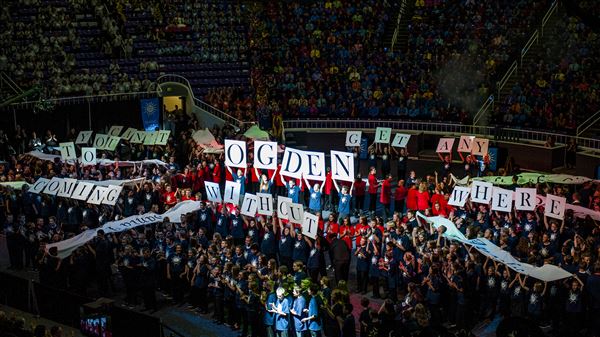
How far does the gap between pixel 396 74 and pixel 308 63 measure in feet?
12.9

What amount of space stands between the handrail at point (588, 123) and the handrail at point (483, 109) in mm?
4113

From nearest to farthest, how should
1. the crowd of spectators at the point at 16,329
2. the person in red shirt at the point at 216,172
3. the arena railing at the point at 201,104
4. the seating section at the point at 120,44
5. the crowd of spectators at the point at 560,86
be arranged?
the crowd of spectators at the point at 16,329, the person in red shirt at the point at 216,172, the crowd of spectators at the point at 560,86, the arena railing at the point at 201,104, the seating section at the point at 120,44

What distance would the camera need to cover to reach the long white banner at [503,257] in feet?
54.5

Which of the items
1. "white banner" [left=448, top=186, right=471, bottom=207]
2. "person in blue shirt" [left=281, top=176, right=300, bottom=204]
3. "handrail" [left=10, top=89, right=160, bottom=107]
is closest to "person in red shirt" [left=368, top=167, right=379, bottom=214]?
"person in blue shirt" [left=281, top=176, right=300, bottom=204]

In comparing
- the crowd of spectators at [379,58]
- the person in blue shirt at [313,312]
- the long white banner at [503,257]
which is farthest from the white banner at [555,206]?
the crowd of spectators at [379,58]

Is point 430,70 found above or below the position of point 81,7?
below

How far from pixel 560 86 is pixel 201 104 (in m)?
14.0

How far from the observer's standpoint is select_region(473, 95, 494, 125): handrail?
32.0 m

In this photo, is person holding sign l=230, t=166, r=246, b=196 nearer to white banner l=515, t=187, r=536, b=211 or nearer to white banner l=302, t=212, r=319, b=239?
white banner l=302, t=212, r=319, b=239

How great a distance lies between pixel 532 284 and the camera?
17.1 metres

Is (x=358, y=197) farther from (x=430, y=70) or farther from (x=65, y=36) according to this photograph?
(x=65, y=36)

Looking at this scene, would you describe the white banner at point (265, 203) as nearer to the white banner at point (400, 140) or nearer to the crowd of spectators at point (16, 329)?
the crowd of spectators at point (16, 329)

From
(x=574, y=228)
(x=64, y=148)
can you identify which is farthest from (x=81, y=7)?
(x=574, y=228)

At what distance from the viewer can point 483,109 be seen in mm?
32406
